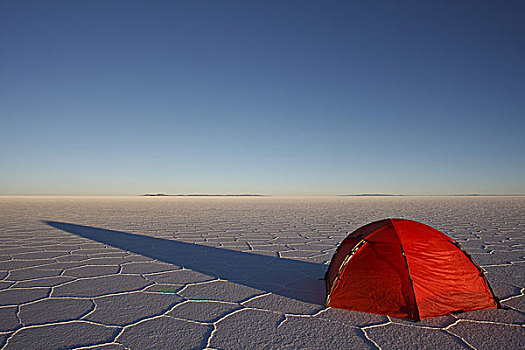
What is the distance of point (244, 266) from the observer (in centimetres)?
373

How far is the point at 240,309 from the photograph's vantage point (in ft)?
7.90

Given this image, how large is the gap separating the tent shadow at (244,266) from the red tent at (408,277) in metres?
0.31

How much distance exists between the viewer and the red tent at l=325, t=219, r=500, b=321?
222 cm

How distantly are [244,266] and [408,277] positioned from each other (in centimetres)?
196

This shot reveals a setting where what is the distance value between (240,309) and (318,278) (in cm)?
105

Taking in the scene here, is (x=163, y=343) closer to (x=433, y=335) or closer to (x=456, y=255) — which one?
(x=433, y=335)

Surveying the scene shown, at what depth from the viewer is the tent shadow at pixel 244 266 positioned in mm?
2889

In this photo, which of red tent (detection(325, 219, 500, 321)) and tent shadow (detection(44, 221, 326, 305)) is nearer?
red tent (detection(325, 219, 500, 321))

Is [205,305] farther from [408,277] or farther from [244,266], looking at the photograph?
[408,277]

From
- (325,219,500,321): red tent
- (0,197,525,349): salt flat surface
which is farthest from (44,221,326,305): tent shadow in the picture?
(325,219,500,321): red tent

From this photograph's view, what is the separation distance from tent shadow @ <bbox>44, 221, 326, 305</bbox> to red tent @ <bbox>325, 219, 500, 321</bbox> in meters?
0.31

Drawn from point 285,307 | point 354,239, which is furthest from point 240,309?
point 354,239

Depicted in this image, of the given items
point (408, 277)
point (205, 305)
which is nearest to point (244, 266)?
point (205, 305)

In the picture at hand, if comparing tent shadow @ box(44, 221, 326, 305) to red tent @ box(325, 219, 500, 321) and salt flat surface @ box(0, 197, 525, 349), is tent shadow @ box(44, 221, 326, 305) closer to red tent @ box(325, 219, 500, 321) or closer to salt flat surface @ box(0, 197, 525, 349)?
salt flat surface @ box(0, 197, 525, 349)
